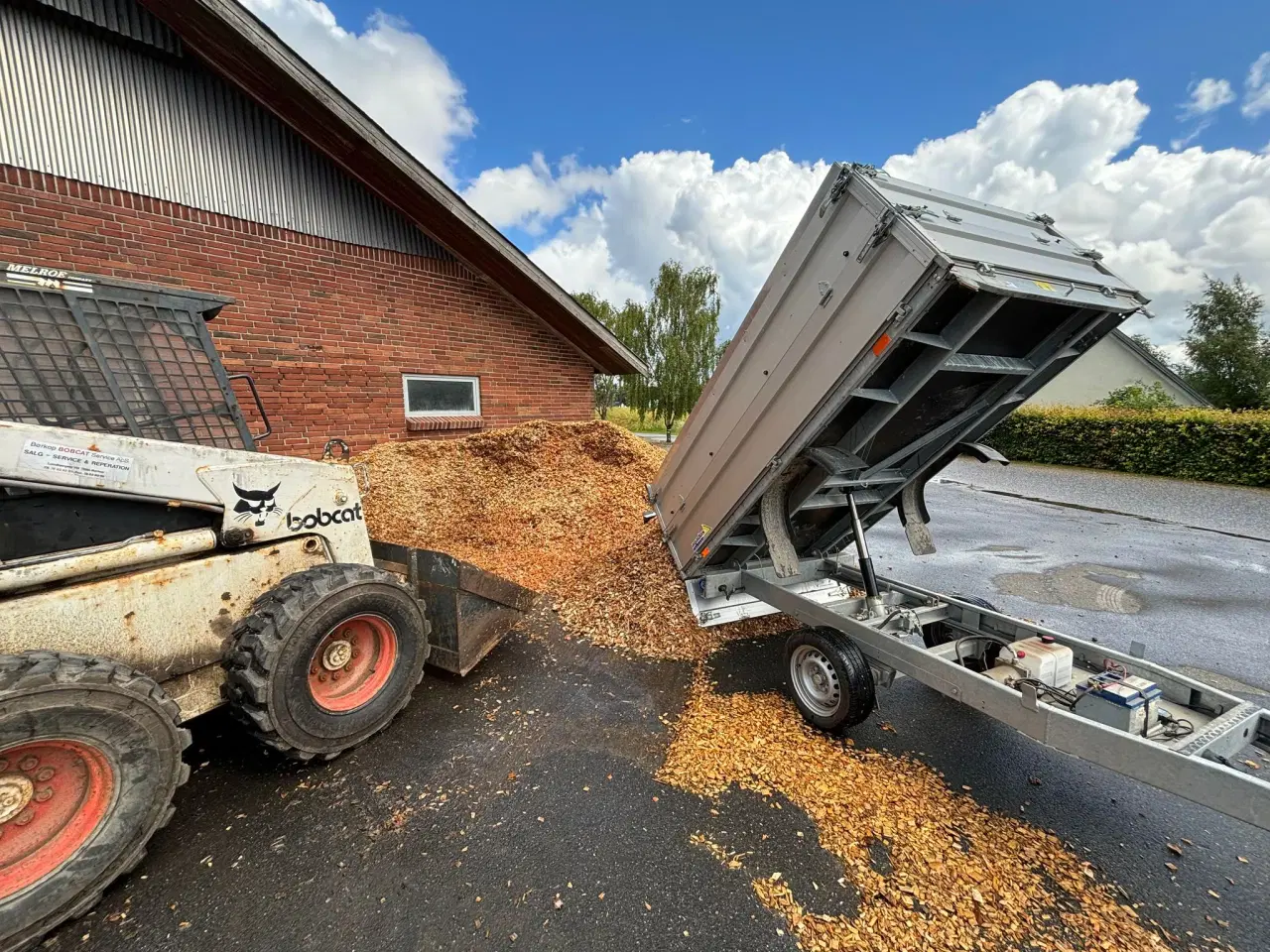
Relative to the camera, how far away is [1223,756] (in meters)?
2.16

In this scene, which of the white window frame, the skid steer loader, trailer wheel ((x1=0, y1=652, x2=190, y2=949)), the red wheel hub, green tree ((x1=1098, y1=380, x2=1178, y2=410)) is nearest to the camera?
trailer wheel ((x1=0, y1=652, x2=190, y2=949))

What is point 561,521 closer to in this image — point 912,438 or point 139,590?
point 912,438

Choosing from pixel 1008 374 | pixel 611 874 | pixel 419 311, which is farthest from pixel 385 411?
pixel 1008 374

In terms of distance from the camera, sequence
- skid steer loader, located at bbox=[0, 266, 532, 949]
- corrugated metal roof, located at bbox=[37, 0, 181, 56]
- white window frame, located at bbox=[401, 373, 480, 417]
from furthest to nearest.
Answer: white window frame, located at bbox=[401, 373, 480, 417]
corrugated metal roof, located at bbox=[37, 0, 181, 56]
skid steer loader, located at bbox=[0, 266, 532, 949]

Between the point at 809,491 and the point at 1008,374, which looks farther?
the point at 809,491

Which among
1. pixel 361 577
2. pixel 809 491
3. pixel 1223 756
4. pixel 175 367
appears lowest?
pixel 1223 756

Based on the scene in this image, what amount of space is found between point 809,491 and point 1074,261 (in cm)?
197

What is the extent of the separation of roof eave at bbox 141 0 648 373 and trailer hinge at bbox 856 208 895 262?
5952mm

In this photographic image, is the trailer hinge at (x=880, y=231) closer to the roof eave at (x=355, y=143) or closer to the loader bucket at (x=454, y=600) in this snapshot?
the loader bucket at (x=454, y=600)

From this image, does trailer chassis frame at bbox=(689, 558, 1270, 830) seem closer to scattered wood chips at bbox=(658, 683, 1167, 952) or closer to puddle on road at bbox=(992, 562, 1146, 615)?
scattered wood chips at bbox=(658, 683, 1167, 952)

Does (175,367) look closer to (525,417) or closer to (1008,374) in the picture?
(1008,374)

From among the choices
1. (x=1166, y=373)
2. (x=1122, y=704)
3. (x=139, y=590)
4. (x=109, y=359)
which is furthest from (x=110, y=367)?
(x=1166, y=373)

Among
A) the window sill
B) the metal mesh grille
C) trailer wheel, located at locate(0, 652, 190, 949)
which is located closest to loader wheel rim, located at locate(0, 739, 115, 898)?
trailer wheel, located at locate(0, 652, 190, 949)

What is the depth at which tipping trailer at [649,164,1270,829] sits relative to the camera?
91.0 inches
